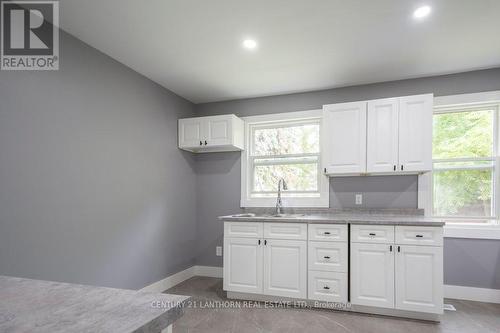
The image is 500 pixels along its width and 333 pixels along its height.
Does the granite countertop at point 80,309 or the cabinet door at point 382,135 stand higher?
the cabinet door at point 382,135

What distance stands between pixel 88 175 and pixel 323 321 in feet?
8.39

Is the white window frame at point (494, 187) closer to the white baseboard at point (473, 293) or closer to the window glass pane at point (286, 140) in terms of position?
the white baseboard at point (473, 293)

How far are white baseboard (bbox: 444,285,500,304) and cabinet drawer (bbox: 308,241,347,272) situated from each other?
140 centimetres

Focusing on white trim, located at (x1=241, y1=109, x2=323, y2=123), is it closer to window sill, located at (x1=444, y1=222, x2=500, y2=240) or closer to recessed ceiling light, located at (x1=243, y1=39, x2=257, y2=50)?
recessed ceiling light, located at (x1=243, y1=39, x2=257, y2=50)

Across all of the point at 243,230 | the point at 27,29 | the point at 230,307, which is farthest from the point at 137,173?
the point at 230,307

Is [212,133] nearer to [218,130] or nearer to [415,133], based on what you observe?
[218,130]

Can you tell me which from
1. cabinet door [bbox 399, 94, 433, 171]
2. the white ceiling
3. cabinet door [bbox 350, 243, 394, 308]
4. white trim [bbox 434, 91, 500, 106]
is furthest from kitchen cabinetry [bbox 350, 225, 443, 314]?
the white ceiling

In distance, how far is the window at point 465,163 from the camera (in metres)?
3.21

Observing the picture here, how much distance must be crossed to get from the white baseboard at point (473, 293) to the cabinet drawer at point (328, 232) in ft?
4.89

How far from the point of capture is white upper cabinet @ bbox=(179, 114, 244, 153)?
381 centimetres

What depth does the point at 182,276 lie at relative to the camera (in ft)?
12.7

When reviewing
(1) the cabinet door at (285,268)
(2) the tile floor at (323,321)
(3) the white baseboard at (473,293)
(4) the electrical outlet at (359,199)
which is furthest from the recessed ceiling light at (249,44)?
(3) the white baseboard at (473,293)

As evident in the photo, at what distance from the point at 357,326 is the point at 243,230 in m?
1.44

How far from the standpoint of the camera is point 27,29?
2129 millimetres
